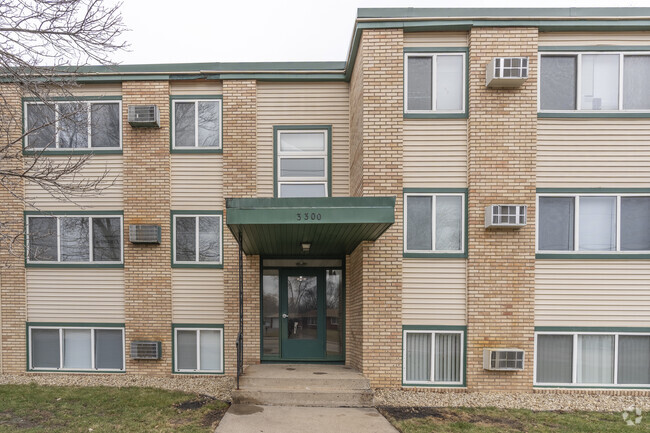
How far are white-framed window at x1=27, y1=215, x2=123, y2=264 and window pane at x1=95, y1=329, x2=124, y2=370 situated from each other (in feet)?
5.48

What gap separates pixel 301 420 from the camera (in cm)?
613

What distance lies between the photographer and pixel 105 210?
28.9 feet

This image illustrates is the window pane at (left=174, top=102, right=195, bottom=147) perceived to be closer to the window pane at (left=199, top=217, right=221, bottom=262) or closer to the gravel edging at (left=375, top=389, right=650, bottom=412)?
the window pane at (left=199, top=217, right=221, bottom=262)

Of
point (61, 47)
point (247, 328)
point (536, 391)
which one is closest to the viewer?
point (61, 47)

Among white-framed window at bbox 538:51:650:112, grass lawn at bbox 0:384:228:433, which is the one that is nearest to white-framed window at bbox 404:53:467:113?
white-framed window at bbox 538:51:650:112

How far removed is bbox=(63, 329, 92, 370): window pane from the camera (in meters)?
8.80

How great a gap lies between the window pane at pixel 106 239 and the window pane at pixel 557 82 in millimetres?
9705

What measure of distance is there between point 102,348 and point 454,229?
27.4 ft

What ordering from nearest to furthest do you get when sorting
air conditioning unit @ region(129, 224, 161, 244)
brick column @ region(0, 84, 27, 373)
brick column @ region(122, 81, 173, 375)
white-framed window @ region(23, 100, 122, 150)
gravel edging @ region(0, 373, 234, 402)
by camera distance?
gravel edging @ region(0, 373, 234, 402) < air conditioning unit @ region(129, 224, 161, 244) < brick column @ region(122, 81, 173, 375) < brick column @ region(0, 84, 27, 373) < white-framed window @ region(23, 100, 122, 150)

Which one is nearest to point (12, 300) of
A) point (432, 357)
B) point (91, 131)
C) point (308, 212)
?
point (91, 131)

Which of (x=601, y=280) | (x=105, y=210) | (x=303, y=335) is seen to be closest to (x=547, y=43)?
(x=601, y=280)

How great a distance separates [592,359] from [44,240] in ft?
40.1

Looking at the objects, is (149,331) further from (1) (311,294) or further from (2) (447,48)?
(2) (447,48)

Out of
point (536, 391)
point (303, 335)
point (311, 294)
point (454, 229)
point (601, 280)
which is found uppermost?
point (454, 229)
